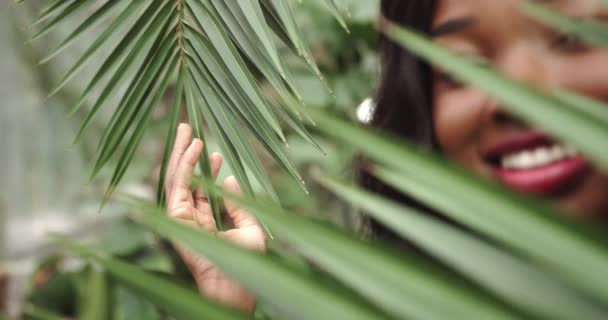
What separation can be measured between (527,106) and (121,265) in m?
0.18

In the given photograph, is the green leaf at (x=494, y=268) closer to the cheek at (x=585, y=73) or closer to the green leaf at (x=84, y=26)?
the cheek at (x=585, y=73)

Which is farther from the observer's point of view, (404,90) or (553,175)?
(404,90)

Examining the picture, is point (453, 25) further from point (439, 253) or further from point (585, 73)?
point (439, 253)

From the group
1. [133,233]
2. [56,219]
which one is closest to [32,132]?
[56,219]

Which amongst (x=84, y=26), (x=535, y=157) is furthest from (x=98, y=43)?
(x=535, y=157)

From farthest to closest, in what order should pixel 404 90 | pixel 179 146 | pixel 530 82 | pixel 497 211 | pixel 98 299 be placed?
pixel 404 90, pixel 179 146, pixel 530 82, pixel 98 299, pixel 497 211

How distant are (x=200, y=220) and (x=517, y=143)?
349 mm

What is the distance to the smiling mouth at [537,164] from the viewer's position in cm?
68

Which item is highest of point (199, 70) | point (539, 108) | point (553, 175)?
point (199, 70)

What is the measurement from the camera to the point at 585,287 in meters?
0.25

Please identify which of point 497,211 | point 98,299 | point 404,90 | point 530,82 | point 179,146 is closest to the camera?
point 497,211

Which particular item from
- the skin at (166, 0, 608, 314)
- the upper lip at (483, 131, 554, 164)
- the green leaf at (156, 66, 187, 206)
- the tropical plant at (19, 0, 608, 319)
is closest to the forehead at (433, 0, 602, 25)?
the skin at (166, 0, 608, 314)

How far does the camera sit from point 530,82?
26.5 inches

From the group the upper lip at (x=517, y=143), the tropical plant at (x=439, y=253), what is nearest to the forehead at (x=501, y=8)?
the upper lip at (x=517, y=143)
